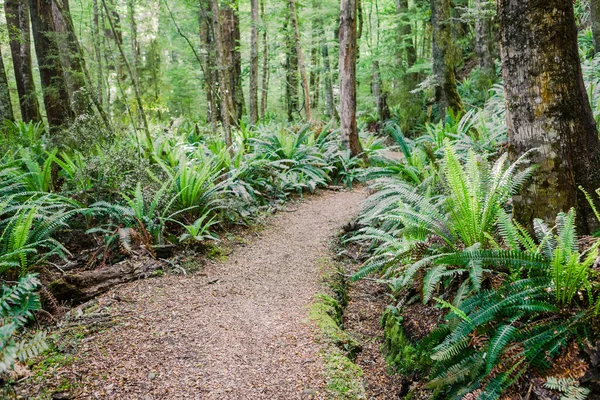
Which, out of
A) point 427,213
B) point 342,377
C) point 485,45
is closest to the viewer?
point 342,377

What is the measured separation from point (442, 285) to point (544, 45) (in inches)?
67.3

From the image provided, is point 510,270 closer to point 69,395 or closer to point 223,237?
point 69,395

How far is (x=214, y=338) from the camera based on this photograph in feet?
8.72

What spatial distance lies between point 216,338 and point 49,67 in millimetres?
6482

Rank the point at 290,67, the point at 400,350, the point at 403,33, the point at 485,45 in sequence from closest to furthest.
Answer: the point at 400,350 < the point at 485,45 < the point at 403,33 < the point at 290,67

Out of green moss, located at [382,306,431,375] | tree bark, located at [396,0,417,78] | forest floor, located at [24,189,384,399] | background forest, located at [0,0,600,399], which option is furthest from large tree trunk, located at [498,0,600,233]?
tree bark, located at [396,0,417,78]

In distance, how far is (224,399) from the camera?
2.10m

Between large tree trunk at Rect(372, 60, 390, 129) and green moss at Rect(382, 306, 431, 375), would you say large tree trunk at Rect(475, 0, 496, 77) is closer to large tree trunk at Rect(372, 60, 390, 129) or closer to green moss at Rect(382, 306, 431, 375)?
large tree trunk at Rect(372, 60, 390, 129)

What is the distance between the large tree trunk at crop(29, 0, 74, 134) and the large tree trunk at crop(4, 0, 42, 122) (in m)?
2.17

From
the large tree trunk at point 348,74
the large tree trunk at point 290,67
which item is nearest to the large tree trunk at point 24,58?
the large tree trunk at point 290,67

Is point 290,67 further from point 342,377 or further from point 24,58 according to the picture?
point 342,377

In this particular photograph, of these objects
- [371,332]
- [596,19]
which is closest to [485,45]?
[596,19]

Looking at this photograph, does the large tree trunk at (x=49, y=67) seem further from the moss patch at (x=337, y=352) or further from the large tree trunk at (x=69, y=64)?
the moss patch at (x=337, y=352)

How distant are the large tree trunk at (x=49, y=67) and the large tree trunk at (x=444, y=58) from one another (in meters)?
7.11
